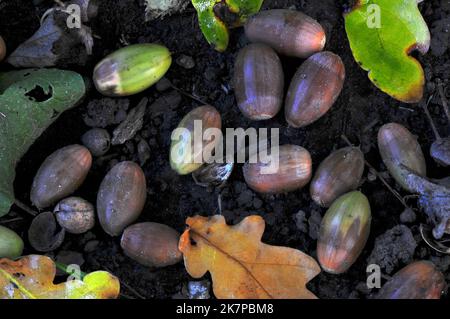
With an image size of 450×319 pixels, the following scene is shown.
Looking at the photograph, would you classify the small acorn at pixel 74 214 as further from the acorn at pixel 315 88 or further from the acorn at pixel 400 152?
the acorn at pixel 400 152

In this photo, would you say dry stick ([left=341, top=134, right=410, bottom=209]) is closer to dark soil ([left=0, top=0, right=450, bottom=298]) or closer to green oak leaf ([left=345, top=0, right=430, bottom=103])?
dark soil ([left=0, top=0, right=450, bottom=298])

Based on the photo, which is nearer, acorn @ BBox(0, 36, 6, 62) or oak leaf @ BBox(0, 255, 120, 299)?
oak leaf @ BBox(0, 255, 120, 299)

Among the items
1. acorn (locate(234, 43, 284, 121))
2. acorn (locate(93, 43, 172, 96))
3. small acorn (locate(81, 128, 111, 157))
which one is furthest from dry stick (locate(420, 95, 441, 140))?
small acorn (locate(81, 128, 111, 157))

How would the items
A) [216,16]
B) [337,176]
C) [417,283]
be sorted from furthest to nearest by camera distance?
[216,16]
[337,176]
[417,283]

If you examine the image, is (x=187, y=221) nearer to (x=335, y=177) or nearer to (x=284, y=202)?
(x=284, y=202)

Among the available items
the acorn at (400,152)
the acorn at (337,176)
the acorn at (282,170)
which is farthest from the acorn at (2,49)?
the acorn at (400,152)

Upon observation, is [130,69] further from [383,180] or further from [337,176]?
[383,180]

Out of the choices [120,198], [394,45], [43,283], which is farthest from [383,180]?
[43,283]
